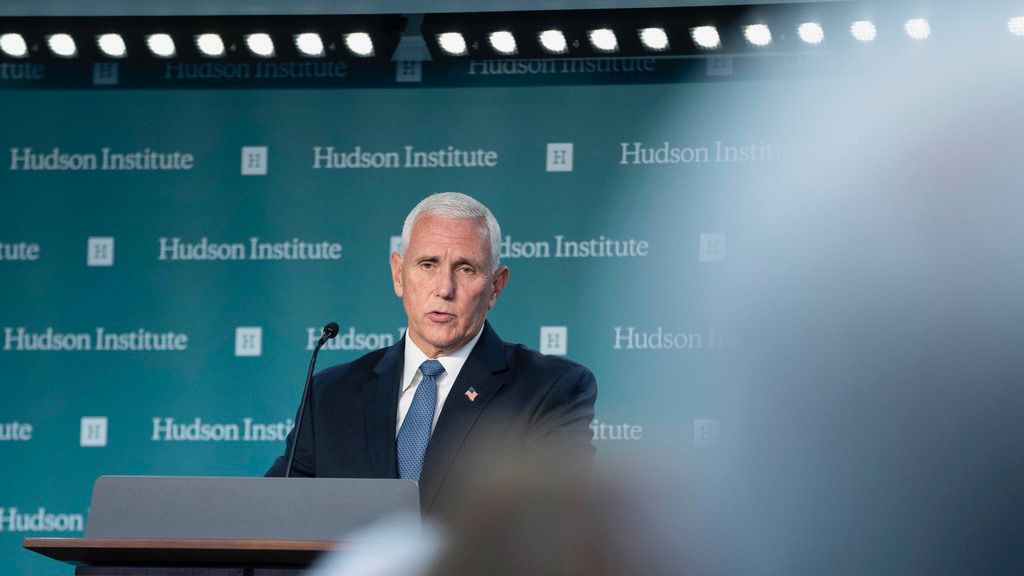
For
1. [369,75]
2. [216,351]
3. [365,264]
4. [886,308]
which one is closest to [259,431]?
[216,351]

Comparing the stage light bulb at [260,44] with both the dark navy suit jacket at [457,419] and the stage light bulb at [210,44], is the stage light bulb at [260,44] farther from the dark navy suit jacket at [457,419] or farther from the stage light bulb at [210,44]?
the dark navy suit jacket at [457,419]

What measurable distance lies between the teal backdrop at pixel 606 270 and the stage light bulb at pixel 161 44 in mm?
261

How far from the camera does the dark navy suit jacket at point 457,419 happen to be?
307 cm

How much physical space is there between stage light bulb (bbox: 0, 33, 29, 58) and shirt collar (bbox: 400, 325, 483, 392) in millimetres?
2970

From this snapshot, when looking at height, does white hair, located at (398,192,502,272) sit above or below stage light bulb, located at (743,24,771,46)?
below

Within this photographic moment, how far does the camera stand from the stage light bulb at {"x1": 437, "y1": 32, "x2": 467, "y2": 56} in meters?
5.41

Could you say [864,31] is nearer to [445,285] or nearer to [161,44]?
[445,285]

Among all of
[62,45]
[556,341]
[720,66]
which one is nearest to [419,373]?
[556,341]

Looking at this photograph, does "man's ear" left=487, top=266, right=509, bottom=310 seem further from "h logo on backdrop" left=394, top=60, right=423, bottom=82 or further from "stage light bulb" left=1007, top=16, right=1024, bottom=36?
"stage light bulb" left=1007, top=16, right=1024, bottom=36

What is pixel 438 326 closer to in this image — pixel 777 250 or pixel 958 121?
pixel 777 250

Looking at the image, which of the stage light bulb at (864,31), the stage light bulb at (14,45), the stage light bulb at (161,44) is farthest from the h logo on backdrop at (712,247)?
the stage light bulb at (14,45)

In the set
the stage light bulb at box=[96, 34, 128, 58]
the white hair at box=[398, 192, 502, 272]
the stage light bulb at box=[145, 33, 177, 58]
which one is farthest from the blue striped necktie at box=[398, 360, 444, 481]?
the stage light bulb at box=[96, 34, 128, 58]

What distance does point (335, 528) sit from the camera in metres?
2.40

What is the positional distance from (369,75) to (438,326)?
8.56 ft
